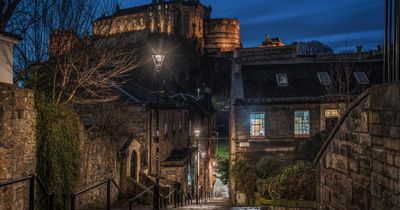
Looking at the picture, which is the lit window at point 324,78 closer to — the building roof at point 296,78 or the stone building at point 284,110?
the stone building at point 284,110

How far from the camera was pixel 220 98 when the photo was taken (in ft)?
238

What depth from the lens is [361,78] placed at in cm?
2642

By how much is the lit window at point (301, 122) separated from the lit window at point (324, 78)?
310 cm

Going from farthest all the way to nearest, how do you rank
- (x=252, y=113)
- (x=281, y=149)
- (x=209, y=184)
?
(x=209, y=184), (x=252, y=113), (x=281, y=149)

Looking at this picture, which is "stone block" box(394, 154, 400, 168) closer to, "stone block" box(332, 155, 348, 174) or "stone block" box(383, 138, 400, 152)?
"stone block" box(383, 138, 400, 152)

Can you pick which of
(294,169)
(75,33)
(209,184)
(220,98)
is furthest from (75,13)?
(220,98)

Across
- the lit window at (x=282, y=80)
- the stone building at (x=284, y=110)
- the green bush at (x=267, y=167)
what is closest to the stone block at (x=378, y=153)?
the green bush at (x=267, y=167)

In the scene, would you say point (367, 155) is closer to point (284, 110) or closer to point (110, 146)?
point (110, 146)

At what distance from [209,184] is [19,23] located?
31.6 metres

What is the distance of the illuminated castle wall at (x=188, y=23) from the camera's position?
85812 mm

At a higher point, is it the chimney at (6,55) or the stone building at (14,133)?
the chimney at (6,55)

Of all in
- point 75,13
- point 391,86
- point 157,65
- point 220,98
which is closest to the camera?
point 391,86

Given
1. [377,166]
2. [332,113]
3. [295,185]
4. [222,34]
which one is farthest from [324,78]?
[222,34]

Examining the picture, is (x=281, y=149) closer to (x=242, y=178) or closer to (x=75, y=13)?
(x=242, y=178)
